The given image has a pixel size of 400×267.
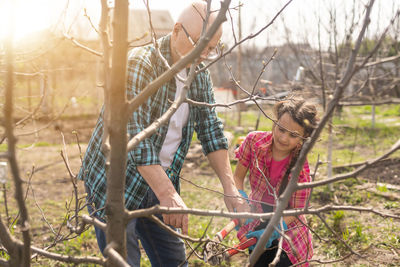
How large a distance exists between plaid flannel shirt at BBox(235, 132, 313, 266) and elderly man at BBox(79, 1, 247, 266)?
0.31 m

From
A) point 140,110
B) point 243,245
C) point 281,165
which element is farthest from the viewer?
point 281,165

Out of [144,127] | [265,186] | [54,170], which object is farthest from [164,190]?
[54,170]

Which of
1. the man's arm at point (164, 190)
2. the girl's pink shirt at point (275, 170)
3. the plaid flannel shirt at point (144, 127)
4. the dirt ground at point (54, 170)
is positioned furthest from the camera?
the dirt ground at point (54, 170)

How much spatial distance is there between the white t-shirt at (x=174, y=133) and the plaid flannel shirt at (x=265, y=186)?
17.7 inches

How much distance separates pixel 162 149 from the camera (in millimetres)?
2148

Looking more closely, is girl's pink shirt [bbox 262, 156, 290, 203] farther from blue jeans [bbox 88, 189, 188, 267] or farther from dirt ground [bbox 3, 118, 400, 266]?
dirt ground [bbox 3, 118, 400, 266]

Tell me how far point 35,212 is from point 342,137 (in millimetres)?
6920

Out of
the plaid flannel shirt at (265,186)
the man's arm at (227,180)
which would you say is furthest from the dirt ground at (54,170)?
the man's arm at (227,180)

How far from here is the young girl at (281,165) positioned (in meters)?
2.35

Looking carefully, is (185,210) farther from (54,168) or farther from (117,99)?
(54,168)

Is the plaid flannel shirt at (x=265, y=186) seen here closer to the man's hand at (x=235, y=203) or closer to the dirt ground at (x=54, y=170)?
the man's hand at (x=235, y=203)

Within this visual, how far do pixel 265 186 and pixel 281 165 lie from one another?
171 millimetres

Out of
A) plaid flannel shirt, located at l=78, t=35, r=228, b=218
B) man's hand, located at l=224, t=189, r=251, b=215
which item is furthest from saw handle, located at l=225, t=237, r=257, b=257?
plaid flannel shirt, located at l=78, t=35, r=228, b=218

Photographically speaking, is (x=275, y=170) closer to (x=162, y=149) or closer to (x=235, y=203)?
(x=235, y=203)
